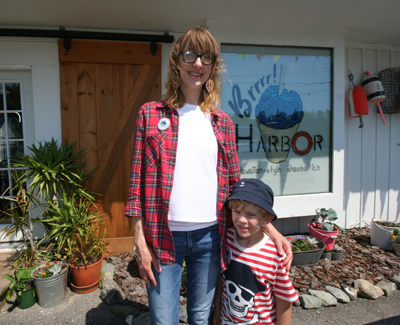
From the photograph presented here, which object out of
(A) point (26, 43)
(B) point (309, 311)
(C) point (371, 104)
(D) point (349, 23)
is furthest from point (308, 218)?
(A) point (26, 43)

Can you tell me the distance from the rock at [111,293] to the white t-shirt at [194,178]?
1713 millimetres

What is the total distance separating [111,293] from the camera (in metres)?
2.44

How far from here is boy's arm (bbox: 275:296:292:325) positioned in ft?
3.99

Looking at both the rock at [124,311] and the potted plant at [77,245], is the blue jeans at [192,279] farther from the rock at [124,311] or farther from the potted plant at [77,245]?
the potted plant at [77,245]

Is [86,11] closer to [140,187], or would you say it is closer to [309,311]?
[140,187]

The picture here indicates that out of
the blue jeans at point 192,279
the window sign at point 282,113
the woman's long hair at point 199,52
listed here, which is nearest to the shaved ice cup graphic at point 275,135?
the window sign at point 282,113

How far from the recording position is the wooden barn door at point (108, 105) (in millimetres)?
3066

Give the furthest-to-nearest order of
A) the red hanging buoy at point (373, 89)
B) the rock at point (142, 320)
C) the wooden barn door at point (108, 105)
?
the red hanging buoy at point (373, 89) → the wooden barn door at point (108, 105) → the rock at point (142, 320)

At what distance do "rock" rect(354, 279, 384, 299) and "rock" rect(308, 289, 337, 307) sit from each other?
32 cm

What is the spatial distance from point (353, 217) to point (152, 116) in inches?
160

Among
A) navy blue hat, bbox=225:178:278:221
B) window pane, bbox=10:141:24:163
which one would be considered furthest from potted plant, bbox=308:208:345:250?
window pane, bbox=10:141:24:163

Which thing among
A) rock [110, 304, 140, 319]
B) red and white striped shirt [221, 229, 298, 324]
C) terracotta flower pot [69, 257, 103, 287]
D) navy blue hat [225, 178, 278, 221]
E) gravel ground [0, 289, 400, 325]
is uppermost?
navy blue hat [225, 178, 278, 221]

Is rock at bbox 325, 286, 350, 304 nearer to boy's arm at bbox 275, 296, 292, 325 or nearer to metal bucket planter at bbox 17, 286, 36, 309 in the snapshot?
boy's arm at bbox 275, 296, 292, 325

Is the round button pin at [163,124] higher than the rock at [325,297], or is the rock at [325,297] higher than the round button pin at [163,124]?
the round button pin at [163,124]
